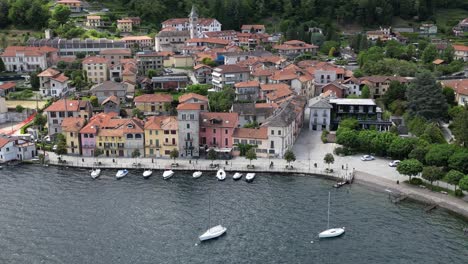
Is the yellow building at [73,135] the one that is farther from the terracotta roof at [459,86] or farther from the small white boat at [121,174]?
the terracotta roof at [459,86]

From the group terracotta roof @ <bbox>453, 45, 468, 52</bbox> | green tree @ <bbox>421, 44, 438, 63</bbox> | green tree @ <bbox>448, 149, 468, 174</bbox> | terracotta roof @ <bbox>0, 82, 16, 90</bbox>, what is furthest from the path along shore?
terracotta roof @ <bbox>453, 45, 468, 52</bbox>

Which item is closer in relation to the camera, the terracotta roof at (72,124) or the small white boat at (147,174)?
the small white boat at (147,174)

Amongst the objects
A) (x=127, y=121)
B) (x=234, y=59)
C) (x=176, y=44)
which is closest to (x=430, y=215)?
(x=127, y=121)

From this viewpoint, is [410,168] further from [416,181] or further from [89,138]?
[89,138]

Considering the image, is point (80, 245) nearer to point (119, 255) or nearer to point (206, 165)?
point (119, 255)

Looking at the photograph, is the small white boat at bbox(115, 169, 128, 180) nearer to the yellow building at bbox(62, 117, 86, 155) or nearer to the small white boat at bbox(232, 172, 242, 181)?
the yellow building at bbox(62, 117, 86, 155)

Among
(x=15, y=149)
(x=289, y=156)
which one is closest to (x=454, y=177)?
(x=289, y=156)

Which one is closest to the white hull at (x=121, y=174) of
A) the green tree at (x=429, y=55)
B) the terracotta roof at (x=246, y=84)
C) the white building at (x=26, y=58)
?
the terracotta roof at (x=246, y=84)
